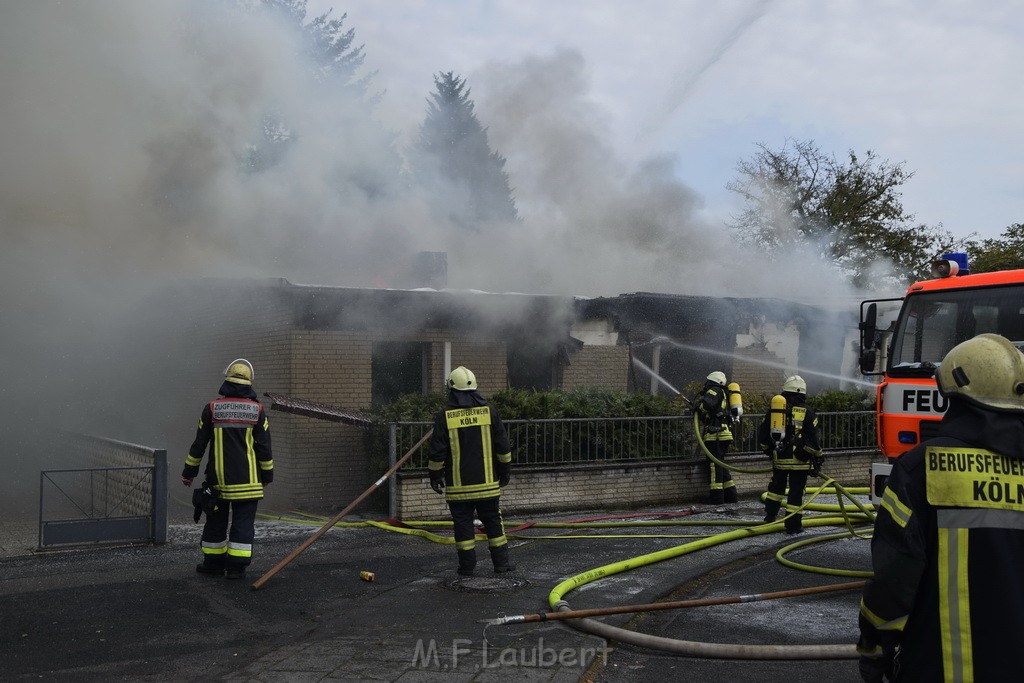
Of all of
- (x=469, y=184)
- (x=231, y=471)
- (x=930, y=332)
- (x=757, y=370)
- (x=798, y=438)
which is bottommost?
(x=231, y=471)

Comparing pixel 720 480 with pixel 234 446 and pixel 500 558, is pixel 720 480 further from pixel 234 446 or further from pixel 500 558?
pixel 234 446

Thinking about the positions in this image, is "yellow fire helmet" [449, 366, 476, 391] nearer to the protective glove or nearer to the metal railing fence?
the metal railing fence

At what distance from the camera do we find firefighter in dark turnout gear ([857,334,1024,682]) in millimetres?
2328

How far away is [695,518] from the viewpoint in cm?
964

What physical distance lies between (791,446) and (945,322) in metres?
2.32

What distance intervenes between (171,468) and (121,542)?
715 cm

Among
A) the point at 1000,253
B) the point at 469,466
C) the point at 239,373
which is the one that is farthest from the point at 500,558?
the point at 1000,253

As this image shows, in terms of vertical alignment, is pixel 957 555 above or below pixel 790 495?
above

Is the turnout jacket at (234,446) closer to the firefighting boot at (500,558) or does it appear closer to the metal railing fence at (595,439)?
the firefighting boot at (500,558)

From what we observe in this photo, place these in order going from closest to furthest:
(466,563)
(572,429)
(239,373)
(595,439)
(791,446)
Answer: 1. (466,563)
2. (239,373)
3. (791,446)
4. (572,429)
5. (595,439)

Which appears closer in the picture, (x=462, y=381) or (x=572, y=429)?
(x=462, y=381)

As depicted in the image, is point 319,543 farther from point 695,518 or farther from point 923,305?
point 923,305

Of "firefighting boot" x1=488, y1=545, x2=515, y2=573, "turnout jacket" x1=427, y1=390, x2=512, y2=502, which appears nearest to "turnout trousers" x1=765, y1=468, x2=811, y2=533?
"firefighting boot" x1=488, y1=545, x2=515, y2=573

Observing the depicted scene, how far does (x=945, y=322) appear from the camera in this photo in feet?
22.6
